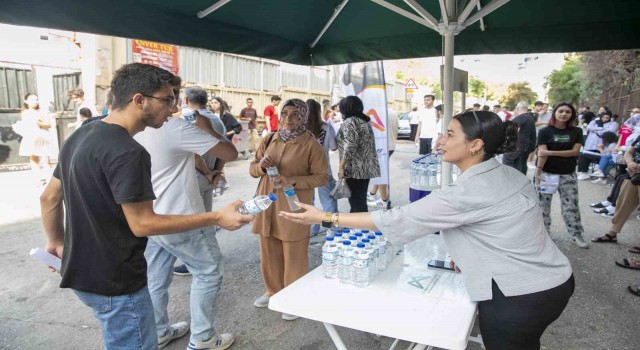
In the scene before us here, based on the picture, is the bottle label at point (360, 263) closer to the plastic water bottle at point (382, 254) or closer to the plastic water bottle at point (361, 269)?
the plastic water bottle at point (361, 269)

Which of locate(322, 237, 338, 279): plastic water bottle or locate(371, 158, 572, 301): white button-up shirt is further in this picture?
locate(322, 237, 338, 279): plastic water bottle

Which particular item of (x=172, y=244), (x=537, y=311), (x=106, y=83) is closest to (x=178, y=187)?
(x=172, y=244)

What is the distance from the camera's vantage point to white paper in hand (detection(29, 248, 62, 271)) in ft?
5.97


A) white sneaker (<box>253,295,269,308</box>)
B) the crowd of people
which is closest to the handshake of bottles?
the crowd of people

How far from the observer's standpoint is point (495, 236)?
1.74m

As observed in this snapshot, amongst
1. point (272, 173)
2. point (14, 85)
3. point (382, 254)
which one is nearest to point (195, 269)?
point (272, 173)

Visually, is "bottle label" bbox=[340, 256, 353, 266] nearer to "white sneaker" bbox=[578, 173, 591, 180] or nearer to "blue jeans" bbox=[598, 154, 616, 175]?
"blue jeans" bbox=[598, 154, 616, 175]

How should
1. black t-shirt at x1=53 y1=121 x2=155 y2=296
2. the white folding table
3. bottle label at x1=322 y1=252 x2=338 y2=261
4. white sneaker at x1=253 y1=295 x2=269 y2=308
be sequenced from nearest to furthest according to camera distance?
black t-shirt at x1=53 y1=121 x2=155 y2=296 → the white folding table → bottle label at x1=322 y1=252 x2=338 y2=261 → white sneaker at x1=253 y1=295 x2=269 y2=308

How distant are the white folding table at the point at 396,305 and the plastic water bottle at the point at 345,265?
34 mm

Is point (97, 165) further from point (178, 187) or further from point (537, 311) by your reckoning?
point (537, 311)

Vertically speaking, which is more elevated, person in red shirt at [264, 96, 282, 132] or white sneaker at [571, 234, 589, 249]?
person in red shirt at [264, 96, 282, 132]

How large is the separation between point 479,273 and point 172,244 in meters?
1.76

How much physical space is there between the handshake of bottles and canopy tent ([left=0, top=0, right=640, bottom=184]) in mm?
1006

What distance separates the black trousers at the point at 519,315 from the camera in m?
1.73
